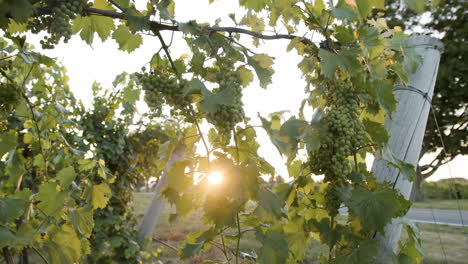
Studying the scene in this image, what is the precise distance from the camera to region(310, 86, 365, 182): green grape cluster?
1105mm

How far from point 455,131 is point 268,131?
14591 millimetres

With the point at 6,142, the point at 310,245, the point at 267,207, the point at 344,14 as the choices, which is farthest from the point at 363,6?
the point at 310,245

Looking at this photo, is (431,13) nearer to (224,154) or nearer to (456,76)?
(456,76)

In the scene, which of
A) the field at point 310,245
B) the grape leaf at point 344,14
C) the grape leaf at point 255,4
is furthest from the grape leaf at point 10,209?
the field at point 310,245

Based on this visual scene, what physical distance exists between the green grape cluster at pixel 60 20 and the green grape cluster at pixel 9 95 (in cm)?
46

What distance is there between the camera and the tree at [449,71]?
37.7 ft

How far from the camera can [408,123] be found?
1515 mm

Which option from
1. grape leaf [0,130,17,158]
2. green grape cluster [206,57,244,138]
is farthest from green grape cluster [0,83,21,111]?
green grape cluster [206,57,244,138]

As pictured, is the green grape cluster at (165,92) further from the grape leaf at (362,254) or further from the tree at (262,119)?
the grape leaf at (362,254)

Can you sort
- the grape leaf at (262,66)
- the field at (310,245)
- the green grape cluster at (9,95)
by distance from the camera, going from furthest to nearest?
the field at (310,245) → the green grape cluster at (9,95) → the grape leaf at (262,66)

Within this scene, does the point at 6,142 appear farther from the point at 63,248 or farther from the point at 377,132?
the point at 377,132

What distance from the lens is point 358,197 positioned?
44.8 inches

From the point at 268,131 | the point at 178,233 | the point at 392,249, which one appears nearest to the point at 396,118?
the point at 392,249

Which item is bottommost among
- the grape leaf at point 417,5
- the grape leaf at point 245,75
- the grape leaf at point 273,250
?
the grape leaf at point 273,250
